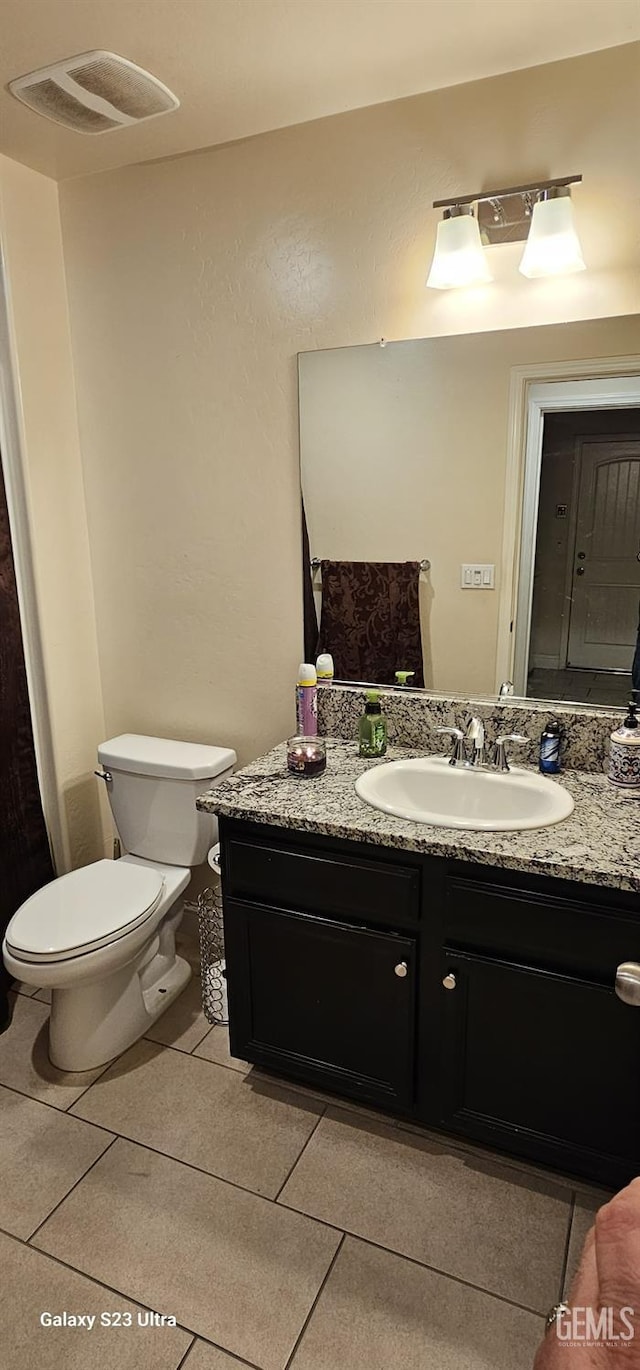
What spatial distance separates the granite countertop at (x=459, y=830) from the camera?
144cm

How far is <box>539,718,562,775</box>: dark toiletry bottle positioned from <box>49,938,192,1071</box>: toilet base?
126 cm

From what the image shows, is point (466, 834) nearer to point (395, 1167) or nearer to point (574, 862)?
point (574, 862)

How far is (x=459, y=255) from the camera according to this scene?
177cm

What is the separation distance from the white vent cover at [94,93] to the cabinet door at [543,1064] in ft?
6.76

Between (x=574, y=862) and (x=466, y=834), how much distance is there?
0.23 meters

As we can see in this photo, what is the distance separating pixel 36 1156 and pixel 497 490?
1957 millimetres

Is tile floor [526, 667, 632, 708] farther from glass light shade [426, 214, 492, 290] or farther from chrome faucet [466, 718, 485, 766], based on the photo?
glass light shade [426, 214, 492, 290]

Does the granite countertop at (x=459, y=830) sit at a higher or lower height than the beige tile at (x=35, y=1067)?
higher

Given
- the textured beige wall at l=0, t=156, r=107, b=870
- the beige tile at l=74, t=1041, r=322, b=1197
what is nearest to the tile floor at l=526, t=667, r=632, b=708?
the beige tile at l=74, t=1041, r=322, b=1197

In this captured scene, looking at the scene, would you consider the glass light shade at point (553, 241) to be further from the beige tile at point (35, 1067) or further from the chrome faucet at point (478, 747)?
the beige tile at point (35, 1067)

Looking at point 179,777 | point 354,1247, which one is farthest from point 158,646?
point 354,1247

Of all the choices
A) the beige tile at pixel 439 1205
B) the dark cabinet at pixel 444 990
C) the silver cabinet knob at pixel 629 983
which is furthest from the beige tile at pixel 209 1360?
the silver cabinet knob at pixel 629 983

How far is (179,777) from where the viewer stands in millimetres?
2240

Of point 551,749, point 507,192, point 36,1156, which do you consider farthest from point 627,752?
point 36,1156
